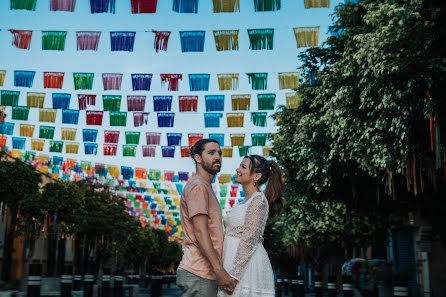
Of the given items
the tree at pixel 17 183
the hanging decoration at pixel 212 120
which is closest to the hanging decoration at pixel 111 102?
the hanging decoration at pixel 212 120

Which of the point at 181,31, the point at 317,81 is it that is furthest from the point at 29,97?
the point at 317,81

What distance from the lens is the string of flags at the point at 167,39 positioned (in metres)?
13.0

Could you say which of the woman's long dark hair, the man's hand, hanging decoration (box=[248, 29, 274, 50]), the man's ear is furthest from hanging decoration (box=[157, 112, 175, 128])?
the man's hand

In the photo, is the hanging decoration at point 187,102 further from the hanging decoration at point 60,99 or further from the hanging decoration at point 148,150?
the hanging decoration at point 148,150

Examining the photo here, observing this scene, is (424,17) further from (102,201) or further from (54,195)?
(102,201)

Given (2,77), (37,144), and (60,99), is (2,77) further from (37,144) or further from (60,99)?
(37,144)

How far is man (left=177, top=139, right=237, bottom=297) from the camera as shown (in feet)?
12.8

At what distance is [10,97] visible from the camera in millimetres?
16641

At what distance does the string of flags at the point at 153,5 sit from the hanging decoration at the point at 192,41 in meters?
1.99

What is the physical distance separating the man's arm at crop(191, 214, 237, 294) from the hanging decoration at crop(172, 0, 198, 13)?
826 centimetres

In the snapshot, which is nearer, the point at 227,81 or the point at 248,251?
the point at 248,251

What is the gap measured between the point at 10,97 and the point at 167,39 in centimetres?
599

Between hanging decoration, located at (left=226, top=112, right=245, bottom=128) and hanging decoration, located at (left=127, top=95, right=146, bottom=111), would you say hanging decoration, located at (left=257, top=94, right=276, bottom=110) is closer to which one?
hanging decoration, located at (left=226, top=112, right=245, bottom=128)

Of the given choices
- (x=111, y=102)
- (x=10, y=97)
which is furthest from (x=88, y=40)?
(x=10, y=97)
